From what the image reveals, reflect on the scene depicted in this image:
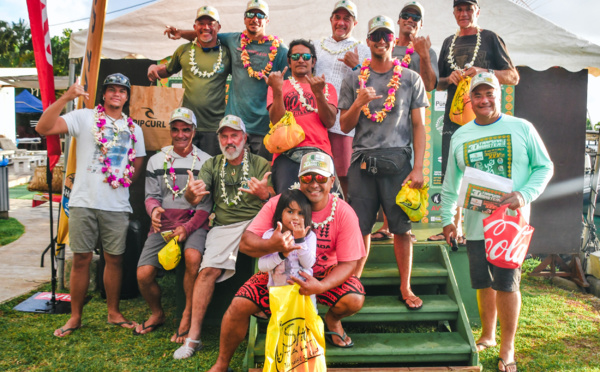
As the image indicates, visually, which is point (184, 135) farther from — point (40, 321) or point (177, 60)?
point (40, 321)

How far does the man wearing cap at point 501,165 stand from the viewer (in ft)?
10.5

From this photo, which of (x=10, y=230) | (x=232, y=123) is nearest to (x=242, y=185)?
(x=232, y=123)

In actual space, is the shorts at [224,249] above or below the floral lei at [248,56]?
below

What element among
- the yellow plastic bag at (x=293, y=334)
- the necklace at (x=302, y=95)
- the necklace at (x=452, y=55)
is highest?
the necklace at (x=452, y=55)

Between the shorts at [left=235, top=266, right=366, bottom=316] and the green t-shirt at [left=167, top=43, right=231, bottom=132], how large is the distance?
5.94ft

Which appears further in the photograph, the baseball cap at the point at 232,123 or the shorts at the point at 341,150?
the shorts at the point at 341,150

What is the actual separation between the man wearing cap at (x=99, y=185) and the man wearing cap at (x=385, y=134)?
6.56 ft

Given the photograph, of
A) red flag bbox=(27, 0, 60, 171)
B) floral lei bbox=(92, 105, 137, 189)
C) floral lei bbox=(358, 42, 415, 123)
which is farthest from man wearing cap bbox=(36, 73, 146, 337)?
floral lei bbox=(358, 42, 415, 123)

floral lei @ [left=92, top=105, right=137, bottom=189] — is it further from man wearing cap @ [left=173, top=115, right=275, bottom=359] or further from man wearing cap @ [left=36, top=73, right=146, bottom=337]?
man wearing cap @ [left=173, top=115, right=275, bottom=359]

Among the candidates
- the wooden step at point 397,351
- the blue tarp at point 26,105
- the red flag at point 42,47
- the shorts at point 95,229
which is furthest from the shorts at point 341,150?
the blue tarp at point 26,105

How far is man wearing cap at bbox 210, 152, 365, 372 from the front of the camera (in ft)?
10.0

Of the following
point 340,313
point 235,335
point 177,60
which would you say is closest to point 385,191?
point 340,313

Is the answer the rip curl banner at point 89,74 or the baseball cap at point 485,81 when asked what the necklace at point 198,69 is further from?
the baseball cap at point 485,81

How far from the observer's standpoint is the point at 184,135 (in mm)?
4176
